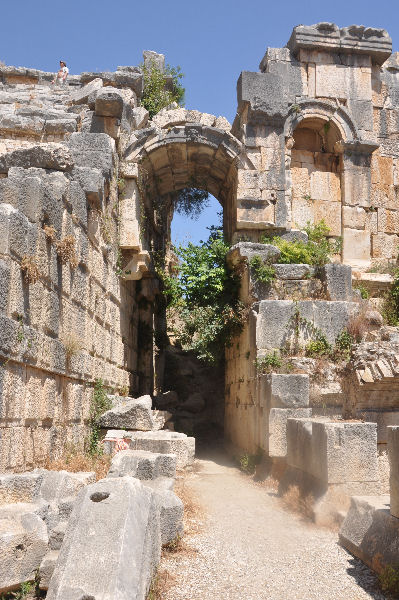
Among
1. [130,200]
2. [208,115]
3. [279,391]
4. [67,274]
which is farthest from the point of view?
[208,115]

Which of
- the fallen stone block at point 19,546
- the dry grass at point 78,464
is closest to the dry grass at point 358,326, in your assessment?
the dry grass at point 78,464

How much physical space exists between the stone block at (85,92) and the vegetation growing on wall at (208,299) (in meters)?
3.59

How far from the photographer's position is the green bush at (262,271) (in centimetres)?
925

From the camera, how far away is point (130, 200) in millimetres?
10797

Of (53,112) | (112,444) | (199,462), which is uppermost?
(53,112)

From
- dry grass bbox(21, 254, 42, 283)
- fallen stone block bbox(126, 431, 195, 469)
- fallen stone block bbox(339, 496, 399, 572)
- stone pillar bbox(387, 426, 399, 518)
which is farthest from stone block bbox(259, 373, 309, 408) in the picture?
dry grass bbox(21, 254, 42, 283)

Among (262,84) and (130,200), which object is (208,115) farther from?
(130,200)

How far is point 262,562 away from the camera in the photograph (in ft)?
15.0

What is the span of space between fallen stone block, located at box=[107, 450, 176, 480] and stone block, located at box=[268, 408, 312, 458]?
243cm

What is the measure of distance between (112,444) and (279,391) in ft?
8.57

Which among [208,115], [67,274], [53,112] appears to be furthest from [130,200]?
[67,274]

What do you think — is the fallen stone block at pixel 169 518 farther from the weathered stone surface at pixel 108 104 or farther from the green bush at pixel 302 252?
the weathered stone surface at pixel 108 104

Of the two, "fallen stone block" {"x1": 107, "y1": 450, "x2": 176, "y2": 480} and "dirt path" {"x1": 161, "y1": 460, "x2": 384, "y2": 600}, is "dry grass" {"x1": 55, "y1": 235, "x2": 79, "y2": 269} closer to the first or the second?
"fallen stone block" {"x1": 107, "y1": 450, "x2": 176, "y2": 480}

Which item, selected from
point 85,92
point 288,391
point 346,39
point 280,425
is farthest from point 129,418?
point 346,39
